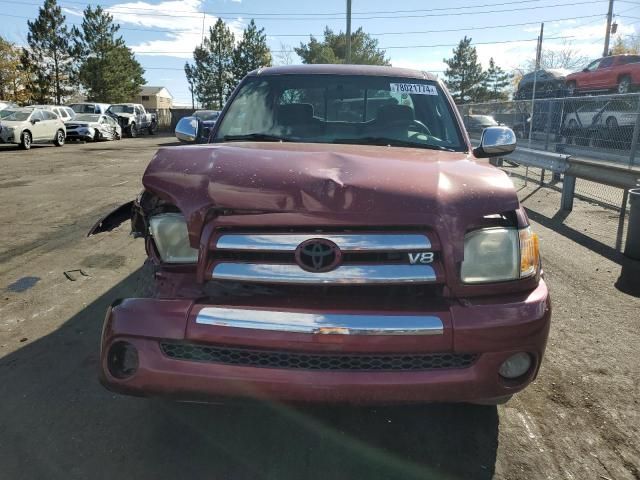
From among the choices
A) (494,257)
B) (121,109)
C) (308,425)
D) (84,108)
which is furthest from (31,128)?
(494,257)

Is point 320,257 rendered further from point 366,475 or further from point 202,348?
point 366,475

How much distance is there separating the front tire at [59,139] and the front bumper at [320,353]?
23660 mm

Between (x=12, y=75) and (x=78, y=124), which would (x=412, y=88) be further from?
(x=12, y=75)

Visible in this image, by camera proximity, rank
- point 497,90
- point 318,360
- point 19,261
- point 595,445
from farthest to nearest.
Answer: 1. point 497,90
2. point 19,261
3. point 595,445
4. point 318,360

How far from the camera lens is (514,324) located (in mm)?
2043

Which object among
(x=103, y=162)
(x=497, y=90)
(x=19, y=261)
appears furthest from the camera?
(x=497, y=90)

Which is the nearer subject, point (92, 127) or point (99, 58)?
point (92, 127)

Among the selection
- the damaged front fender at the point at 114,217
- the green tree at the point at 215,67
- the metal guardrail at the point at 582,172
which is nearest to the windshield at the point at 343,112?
the damaged front fender at the point at 114,217

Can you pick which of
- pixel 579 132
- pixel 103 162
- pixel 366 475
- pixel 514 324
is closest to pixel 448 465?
pixel 366 475

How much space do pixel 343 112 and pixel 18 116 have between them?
69.2ft

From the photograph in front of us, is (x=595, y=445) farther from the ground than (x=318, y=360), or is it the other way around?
(x=318, y=360)

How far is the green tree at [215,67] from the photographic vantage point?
63.4 m

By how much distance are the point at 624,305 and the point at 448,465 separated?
2828 millimetres

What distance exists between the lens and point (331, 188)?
→ 6.85 ft
